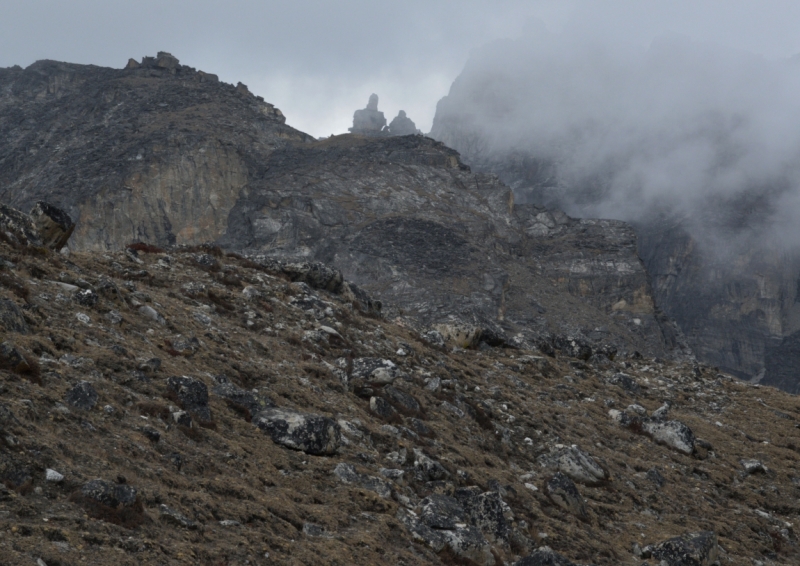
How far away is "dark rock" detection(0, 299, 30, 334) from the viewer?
10617 millimetres

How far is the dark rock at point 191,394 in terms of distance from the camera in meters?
10.9

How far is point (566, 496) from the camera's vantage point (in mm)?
14000

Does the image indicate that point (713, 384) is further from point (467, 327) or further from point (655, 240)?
point (655, 240)

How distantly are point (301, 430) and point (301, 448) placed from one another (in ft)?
1.11

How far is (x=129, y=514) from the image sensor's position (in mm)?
7387

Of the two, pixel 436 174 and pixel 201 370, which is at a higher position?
pixel 436 174

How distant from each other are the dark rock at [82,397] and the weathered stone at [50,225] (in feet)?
30.8

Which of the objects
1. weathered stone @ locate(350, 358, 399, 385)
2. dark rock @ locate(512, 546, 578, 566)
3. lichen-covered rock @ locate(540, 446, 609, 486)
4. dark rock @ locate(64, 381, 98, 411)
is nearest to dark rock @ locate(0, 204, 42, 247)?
dark rock @ locate(64, 381, 98, 411)

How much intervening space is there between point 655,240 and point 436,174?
69.6m

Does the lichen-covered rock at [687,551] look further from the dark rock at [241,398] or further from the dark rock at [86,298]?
the dark rock at [86,298]

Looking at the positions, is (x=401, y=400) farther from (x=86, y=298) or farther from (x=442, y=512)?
(x=86, y=298)

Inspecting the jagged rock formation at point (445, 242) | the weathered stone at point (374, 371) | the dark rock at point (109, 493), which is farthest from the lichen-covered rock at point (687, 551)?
the jagged rock formation at point (445, 242)

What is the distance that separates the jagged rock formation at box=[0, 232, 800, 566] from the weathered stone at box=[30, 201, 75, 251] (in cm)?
113

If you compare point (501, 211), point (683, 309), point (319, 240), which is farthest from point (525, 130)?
point (319, 240)
